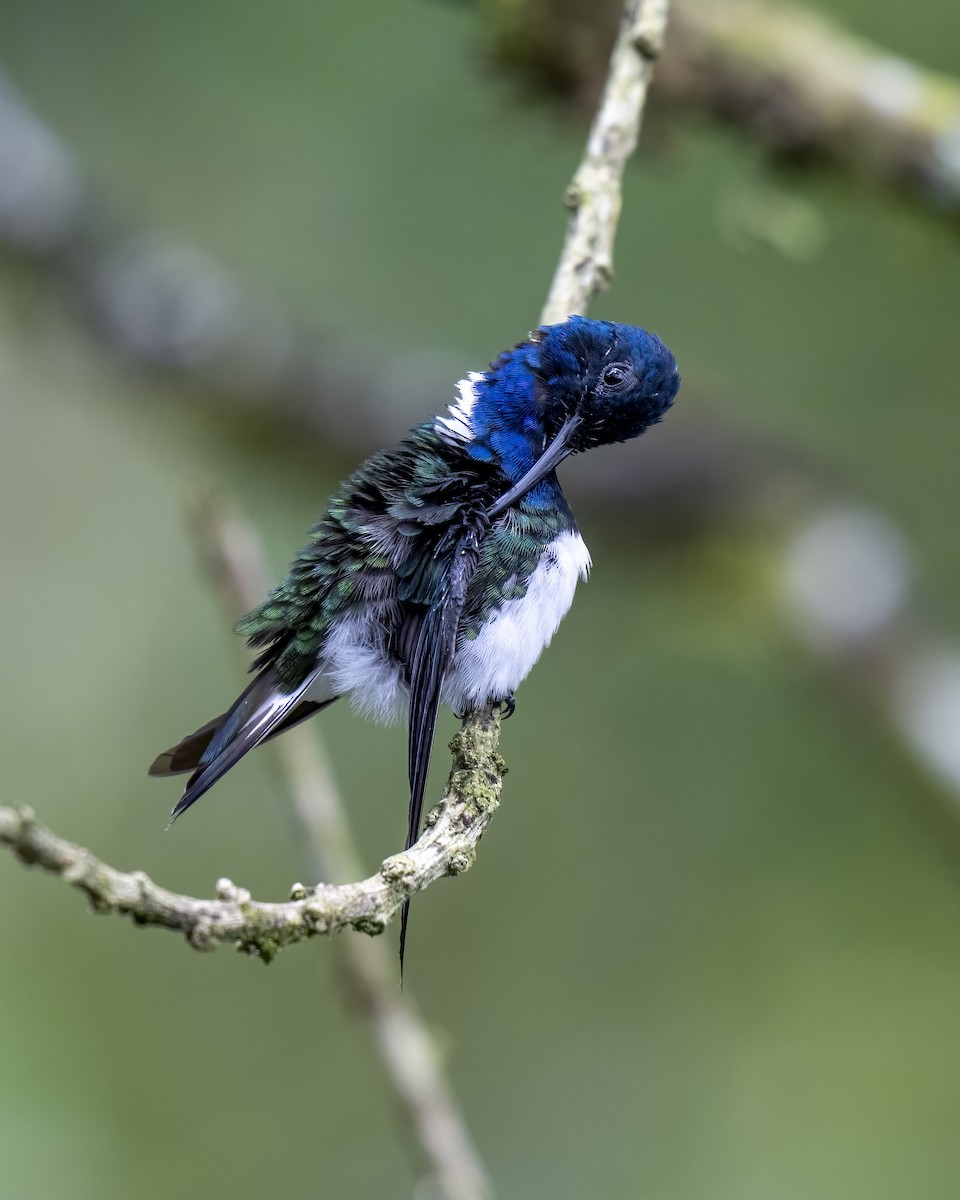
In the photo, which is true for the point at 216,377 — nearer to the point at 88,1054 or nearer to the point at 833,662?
the point at 833,662

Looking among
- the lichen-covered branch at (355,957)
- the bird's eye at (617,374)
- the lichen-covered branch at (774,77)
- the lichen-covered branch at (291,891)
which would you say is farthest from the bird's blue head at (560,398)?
the lichen-covered branch at (774,77)

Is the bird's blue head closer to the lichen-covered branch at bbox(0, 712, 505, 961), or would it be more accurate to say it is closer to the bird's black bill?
the bird's black bill

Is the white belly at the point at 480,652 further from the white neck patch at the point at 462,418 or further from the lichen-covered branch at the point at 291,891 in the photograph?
the lichen-covered branch at the point at 291,891

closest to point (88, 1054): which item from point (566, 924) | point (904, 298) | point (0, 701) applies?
point (0, 701)

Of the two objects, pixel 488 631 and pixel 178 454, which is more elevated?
pixel 178 454

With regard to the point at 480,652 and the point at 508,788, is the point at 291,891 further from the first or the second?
the point at 508,788

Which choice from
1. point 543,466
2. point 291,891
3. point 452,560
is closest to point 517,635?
point 452,560
